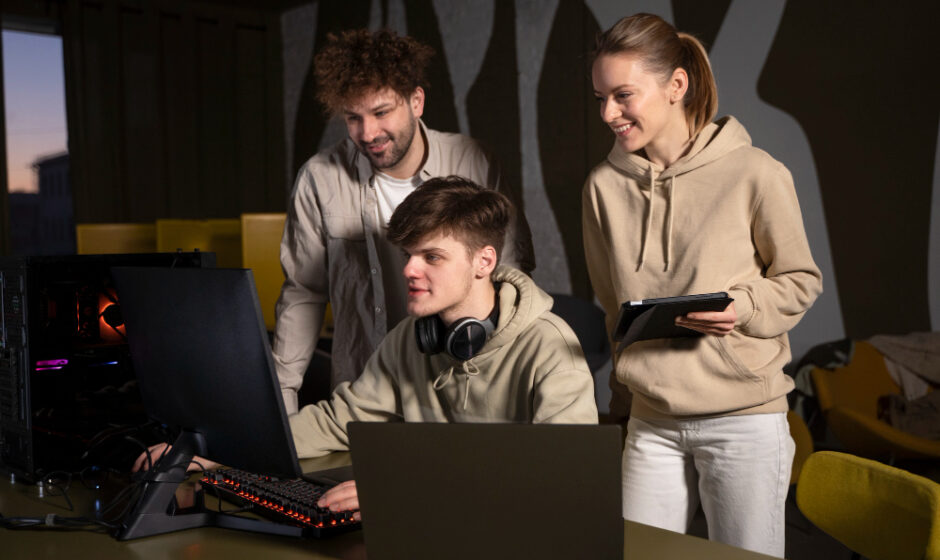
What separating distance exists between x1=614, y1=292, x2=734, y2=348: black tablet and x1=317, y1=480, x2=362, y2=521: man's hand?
50cm

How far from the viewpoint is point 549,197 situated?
4.99 meters

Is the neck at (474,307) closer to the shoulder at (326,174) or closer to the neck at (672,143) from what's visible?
the neck at (672,143)

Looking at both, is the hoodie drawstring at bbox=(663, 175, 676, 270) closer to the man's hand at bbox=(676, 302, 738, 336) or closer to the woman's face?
the woman's face

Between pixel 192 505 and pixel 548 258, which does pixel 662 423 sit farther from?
Answer: pixel 548 258

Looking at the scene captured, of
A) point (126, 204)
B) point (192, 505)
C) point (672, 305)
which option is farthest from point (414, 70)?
point (126, 204)

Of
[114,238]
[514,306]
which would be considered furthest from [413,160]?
[114,238]

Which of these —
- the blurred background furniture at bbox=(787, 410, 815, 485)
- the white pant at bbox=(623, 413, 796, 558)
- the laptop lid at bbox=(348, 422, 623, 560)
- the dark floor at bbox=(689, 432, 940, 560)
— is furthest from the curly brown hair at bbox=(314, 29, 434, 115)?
the blurred background furniture at bbox=(787, 410, 815, 485)

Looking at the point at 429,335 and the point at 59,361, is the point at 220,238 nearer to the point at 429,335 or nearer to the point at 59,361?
the point at 59,361

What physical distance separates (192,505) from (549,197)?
382 cm

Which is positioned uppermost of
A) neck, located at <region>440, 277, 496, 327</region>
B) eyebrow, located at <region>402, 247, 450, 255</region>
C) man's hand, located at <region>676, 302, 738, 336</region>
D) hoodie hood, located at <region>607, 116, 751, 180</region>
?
hoodie hood, located at <region>607, 116, 751, 180</region>

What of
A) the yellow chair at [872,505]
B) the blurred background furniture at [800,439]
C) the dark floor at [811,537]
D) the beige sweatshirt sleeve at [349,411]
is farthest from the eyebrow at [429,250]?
the blurred background furniture at [800,439]

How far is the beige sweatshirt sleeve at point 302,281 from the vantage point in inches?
79.8

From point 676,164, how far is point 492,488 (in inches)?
35.7

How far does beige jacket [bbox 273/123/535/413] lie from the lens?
2059 millimetres
